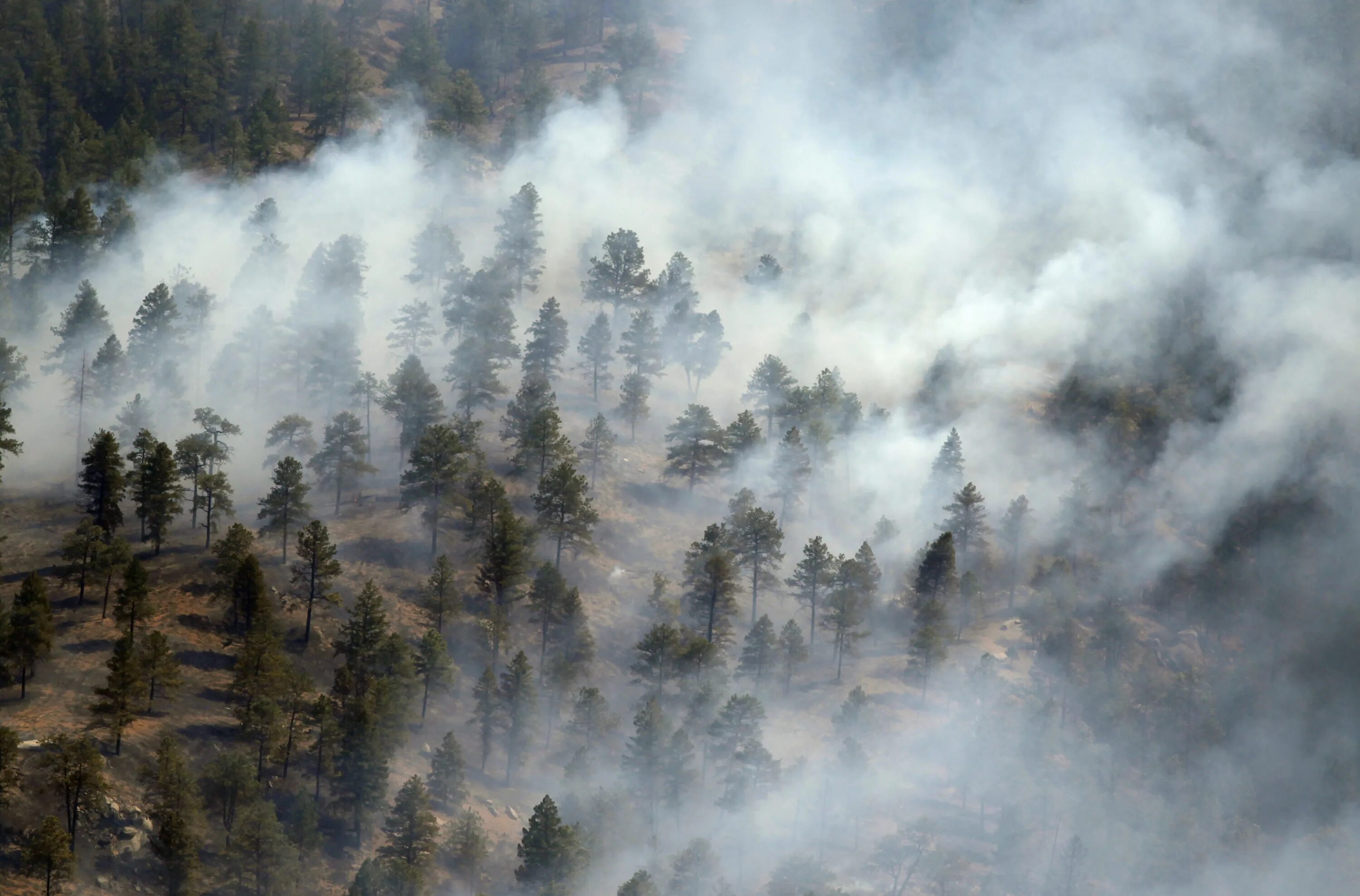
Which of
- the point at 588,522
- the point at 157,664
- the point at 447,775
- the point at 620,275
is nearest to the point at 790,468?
the point at 588,522

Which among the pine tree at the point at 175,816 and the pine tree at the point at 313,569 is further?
the pine tree at the point at 313,569

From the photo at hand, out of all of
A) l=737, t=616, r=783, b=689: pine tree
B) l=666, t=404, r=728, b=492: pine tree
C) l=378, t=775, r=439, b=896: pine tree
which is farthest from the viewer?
l=666, t=404, r=728, b=492: pine tree

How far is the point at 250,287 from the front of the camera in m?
147

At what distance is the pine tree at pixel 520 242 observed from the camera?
516 feet

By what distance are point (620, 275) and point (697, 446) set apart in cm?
3474

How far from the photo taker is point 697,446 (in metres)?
128

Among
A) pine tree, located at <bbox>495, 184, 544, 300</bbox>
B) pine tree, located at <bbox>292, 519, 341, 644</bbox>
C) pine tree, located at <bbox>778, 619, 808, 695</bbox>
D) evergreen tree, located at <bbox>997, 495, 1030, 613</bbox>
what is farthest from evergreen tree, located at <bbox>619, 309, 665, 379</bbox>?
pine tree, located at <bbox>292, 519, 341, 644</bbox>

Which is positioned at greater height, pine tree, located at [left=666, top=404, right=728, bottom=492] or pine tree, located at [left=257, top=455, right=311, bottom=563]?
pine tree, located at [left=666, top=404, right=728, bottom=492]

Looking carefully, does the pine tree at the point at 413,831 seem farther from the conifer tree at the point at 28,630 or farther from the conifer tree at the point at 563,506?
the conifer tree at the point at 563,506

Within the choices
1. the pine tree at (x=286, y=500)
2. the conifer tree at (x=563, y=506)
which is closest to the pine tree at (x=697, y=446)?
the conifer tree at (x=563, y=506)

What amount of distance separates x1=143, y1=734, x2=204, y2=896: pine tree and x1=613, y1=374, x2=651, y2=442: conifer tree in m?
67.8

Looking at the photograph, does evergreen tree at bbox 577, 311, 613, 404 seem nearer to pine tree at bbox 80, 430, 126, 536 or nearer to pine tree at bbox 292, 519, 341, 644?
pine tree at bbox 292, 519, 341, 644

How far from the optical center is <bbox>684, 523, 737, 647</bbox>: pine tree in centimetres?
11219

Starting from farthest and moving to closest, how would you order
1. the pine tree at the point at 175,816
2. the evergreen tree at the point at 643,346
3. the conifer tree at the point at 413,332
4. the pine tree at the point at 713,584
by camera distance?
the evergreen tree at the point at 643,346 → the conifer tree at the point at 413,332 → the pine tree at the point at 713,584 → the pine tree at the point at 175,816
